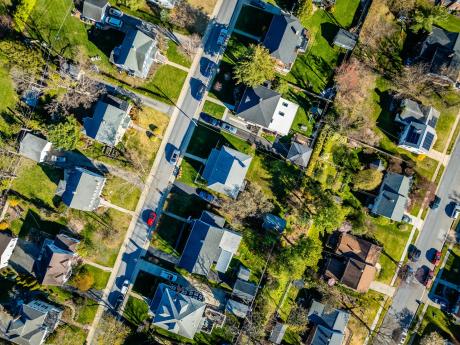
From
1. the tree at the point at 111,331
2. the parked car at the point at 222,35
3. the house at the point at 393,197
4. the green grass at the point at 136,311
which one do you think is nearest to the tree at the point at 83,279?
the tree at the point at 111,331

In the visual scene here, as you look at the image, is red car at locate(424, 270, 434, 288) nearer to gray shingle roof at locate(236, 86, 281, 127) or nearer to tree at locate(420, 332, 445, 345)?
tree at locate(420, 332, 445, 345)

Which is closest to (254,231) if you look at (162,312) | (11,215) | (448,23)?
(162,312)

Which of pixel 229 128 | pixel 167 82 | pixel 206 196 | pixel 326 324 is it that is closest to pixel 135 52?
pixel 167 82

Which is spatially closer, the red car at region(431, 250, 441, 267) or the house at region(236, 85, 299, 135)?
the house at region(236, 85, 299, 135)

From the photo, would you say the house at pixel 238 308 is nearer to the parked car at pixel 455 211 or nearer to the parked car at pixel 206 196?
the parked car at pixel 206 196

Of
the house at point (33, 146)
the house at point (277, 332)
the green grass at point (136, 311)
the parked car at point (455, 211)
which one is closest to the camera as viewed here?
the house at point (33, 146)

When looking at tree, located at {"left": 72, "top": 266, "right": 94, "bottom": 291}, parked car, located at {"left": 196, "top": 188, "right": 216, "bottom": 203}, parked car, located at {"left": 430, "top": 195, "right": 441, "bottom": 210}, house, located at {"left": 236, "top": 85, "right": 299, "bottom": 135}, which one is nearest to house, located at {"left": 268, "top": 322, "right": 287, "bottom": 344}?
parked car, located at {"left": 196, "top": 188, "right": 216, "bottom": 203}

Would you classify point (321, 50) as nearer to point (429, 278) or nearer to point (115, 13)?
point (115, 13)
